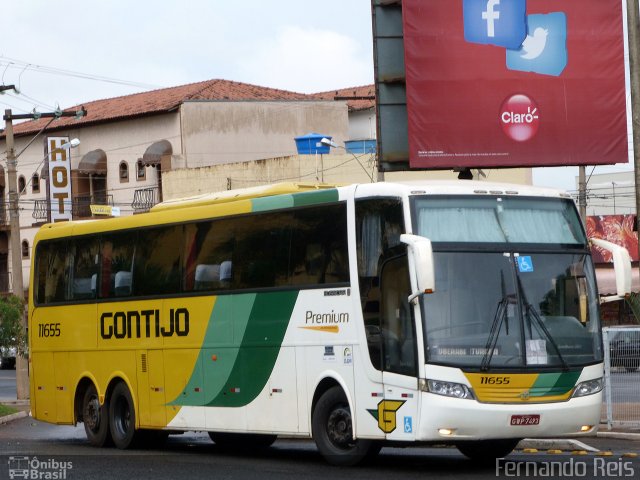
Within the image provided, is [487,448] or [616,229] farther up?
[616,229]

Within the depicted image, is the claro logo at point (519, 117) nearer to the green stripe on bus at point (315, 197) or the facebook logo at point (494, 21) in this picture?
the facebook logo at point (494, 21)

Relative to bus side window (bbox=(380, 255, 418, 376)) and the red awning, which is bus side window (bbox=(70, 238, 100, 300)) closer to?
bus side window (bbox=(380, 255, 418, 376))

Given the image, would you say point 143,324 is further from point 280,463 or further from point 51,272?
point 280,463

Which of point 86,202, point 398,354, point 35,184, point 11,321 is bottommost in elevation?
point 398,354

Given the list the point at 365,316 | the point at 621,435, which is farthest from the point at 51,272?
the point at 621,435

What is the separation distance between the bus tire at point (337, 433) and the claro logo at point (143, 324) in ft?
10.8

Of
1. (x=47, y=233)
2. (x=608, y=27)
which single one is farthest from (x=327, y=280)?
(x=608, y=27)

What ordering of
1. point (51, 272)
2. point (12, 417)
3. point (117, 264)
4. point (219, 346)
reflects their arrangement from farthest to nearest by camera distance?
point (12, 417)
point (51, 272)
point (117, 264)
point (219, 346)

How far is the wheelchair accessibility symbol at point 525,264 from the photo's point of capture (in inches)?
619

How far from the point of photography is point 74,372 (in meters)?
22.3

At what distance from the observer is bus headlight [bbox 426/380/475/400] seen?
15023 mm

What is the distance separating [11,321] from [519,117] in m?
12.7

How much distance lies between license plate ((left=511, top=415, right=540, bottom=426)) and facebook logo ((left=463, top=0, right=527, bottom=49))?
1575 cm

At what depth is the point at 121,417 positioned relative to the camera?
21328mm
